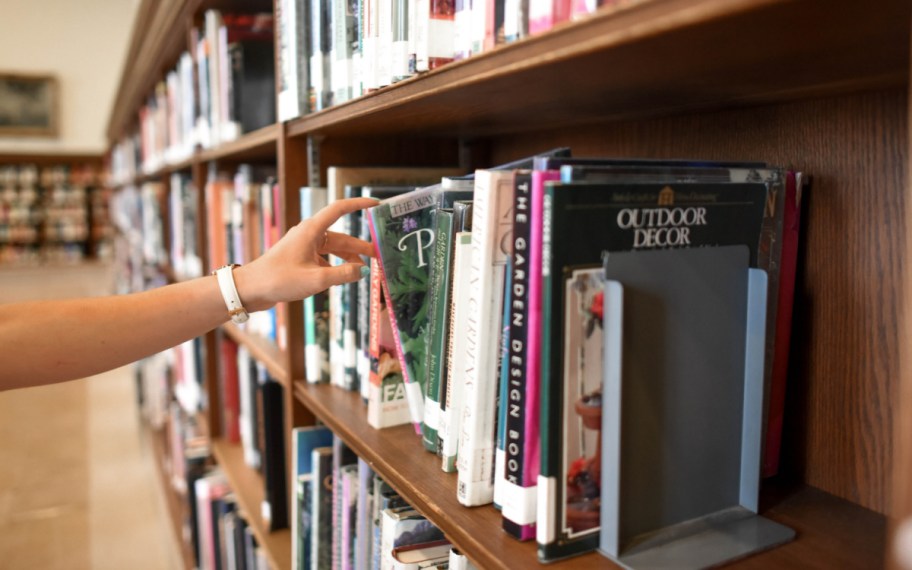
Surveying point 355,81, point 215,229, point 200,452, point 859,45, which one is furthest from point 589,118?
point 200,452

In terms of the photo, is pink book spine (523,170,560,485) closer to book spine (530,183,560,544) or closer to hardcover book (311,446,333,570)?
book spine (530,183,560,544)

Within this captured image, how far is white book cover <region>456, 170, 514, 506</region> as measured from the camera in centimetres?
66

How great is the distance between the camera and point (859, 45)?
20.5 inches

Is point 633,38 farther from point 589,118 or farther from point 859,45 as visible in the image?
point 589,118

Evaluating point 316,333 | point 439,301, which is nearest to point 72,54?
point 316,333

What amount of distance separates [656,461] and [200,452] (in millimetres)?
1991

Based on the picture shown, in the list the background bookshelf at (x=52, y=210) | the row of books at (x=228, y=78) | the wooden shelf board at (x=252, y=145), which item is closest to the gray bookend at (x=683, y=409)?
the wooden shelf board at (x=252, y=145)

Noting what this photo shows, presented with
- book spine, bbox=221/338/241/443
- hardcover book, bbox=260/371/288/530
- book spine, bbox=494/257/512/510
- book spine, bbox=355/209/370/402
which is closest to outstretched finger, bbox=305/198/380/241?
book spine, bbox=355/209/370/402

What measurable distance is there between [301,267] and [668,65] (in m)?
0.57

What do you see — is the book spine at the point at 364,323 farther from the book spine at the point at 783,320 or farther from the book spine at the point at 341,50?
the book spine at the point at 783,320

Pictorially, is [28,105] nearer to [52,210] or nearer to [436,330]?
[52,210]

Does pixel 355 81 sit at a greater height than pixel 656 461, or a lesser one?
greater

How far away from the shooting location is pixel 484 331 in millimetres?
691

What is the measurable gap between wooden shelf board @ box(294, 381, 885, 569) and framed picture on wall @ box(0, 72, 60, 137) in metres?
8.89
